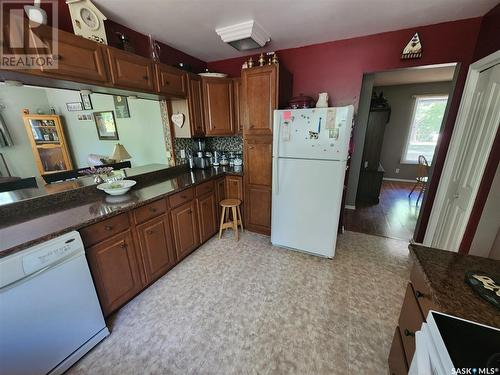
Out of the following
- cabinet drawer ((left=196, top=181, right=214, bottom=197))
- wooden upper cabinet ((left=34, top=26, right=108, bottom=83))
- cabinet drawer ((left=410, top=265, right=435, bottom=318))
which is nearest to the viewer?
cabinet drawer ((left=410, top=265, right=435, bottom=318))

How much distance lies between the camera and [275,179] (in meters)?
2.42

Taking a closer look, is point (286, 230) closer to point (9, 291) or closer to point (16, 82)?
point (9, 291)

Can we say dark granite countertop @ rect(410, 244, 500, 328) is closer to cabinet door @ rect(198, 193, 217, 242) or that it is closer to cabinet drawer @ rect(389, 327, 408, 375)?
cabinet drawer @ rect(389, 327, 408, 375)

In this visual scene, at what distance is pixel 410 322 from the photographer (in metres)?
1.00

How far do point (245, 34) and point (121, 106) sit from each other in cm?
164

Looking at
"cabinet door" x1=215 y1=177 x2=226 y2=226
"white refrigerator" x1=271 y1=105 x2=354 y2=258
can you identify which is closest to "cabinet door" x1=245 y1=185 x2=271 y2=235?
"white refrigerator" x1=271 y1=105 x2=354 y2=258

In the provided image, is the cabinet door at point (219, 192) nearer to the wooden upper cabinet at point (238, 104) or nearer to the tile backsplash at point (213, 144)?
the tile backsplash at point (213, 144)

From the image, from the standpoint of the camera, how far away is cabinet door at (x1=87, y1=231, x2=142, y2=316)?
58.2 inches

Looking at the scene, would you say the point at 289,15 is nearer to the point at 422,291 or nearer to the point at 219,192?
the point at 219,192

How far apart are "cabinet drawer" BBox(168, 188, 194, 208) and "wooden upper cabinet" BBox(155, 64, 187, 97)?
1.14 meters

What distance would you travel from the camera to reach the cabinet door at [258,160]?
2.58m

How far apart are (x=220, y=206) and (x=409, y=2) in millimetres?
2861

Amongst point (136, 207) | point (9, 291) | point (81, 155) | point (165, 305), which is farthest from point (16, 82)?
point (165, 305)

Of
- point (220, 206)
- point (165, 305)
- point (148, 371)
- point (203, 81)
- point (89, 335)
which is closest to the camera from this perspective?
point (148, 371)
